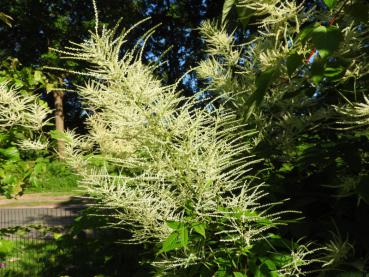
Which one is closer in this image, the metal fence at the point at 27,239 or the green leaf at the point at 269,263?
the green leaf at the point at 269,263

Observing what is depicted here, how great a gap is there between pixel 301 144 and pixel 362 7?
111 cm

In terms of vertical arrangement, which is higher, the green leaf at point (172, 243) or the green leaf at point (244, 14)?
the green leaf at point (244, 14)

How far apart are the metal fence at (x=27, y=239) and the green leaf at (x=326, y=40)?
1.92m

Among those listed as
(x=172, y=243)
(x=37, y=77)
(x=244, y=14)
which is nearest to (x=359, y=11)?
(x=244, y=14)

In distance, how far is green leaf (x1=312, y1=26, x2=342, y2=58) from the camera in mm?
1244

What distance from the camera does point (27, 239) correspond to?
712 centimetres

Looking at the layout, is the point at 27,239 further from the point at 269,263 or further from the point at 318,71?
the point at 318,71

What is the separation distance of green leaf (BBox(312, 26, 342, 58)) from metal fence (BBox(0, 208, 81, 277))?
1.92 meters

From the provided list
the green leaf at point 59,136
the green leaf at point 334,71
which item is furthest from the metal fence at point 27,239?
the green leaf at point 334,71

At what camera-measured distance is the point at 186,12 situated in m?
16.7

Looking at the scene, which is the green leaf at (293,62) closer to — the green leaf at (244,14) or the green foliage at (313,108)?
the green foliage at (313,108)

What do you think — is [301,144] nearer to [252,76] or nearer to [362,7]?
[252,76]

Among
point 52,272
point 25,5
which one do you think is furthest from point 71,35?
point 52,272

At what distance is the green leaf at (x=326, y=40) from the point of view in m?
1.24
